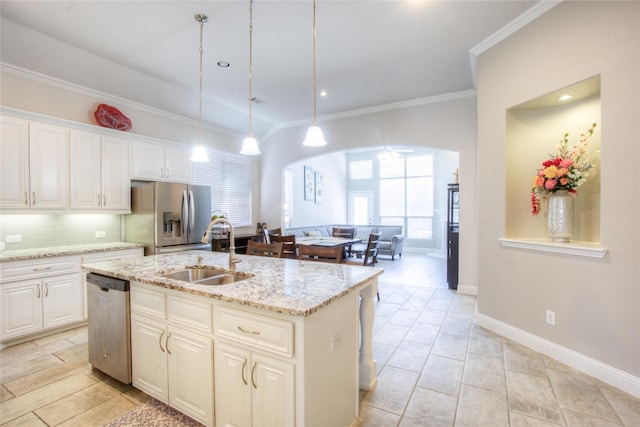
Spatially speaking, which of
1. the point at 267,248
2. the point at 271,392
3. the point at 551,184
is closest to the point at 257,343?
the point at 271,392

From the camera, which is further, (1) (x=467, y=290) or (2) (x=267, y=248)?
(1) (x=467, y=290)

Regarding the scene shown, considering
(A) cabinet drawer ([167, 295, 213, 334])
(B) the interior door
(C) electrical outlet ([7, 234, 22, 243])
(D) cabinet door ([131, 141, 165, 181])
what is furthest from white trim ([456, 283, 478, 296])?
(B) the interior door

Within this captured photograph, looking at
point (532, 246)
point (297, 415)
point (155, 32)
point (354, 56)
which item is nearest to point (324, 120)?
point (354, 56)

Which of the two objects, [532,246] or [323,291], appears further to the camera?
[532,246]

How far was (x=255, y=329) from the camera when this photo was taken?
4.95 feet

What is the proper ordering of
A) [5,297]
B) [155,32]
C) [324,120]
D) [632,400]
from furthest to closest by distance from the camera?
[324,120] < [155,32] < [5,297] < [632,400]

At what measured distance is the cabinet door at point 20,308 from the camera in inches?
114

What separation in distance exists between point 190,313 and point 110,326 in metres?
0.97

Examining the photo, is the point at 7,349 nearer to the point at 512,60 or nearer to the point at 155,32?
the point at 155,32

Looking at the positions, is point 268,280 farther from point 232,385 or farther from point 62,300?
point 62,300

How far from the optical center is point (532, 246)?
9.58 ft

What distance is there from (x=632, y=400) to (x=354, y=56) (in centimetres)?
396

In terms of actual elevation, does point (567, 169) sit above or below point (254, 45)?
below

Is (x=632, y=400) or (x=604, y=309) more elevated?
(x=604, y=309)
